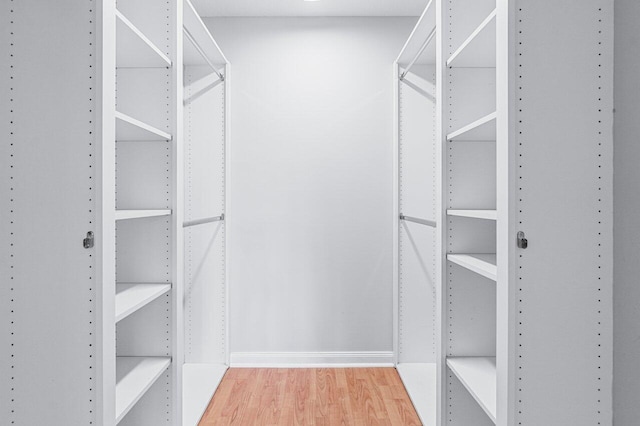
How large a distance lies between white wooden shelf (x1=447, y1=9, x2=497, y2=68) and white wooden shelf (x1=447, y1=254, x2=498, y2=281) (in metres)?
0.75

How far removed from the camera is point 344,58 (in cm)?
314

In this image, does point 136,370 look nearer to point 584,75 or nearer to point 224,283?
point 224,283

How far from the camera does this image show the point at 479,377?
5.66ft

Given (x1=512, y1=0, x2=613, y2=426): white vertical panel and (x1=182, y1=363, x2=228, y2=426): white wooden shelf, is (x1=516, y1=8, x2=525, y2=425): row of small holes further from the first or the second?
(x1=182, y1=363, x2=228, y2=426): white wooden shelf

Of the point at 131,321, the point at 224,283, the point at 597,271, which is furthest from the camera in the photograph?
the point at 224,283

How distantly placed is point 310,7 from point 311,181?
109 cm

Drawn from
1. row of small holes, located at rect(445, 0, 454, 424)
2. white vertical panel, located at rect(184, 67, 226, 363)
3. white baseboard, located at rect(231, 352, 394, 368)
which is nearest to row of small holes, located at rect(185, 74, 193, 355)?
white vertical panel, located at rect(184, 67, 226, 363)

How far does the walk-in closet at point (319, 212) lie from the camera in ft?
4.09

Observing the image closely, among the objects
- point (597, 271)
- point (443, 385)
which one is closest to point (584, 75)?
point (597, 271)

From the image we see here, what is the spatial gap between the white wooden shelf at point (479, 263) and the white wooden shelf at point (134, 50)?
4.51 ft

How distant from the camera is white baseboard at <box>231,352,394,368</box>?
313 centimetres

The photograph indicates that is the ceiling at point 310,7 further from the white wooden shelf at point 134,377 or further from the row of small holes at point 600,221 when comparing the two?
the white wooden shelf at point 134,377
